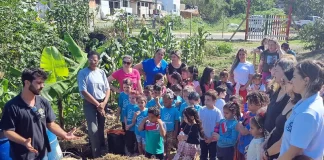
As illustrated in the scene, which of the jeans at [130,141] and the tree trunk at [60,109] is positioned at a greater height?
the tree trunk at [60,109]

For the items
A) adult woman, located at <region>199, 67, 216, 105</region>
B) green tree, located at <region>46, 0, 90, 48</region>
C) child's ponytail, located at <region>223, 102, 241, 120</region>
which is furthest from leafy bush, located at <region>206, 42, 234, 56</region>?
child's ponytail, located at <region>223, 102, 241, 120</region>

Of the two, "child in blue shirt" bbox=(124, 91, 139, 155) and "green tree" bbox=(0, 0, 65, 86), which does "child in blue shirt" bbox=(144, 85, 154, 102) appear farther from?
"green tree" bbox=(0, 0, 65, 86)

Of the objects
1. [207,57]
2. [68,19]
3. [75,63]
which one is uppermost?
[68,19]

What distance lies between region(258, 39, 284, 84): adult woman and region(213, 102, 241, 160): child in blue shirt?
271 centimetres

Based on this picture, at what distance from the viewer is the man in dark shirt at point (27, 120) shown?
3963mm

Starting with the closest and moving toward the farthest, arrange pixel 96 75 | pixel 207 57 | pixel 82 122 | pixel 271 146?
pixel 271 146, pixel 96 75, pixel 82 122, pixel 207 57

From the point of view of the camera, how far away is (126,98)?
6418 mm

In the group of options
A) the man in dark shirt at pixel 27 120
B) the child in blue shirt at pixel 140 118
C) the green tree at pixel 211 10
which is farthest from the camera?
the green tree at pixel 211 10

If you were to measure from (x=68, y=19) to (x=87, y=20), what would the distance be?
52.9 inches

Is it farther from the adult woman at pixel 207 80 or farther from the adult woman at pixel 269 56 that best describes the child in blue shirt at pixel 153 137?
the adult woman at pixel 269 56

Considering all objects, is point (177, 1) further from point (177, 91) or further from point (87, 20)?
point (177, 91)

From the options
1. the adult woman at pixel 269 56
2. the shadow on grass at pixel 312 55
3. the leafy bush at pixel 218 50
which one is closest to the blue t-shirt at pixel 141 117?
the adult woman at pixel 269 56

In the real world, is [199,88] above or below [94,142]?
above

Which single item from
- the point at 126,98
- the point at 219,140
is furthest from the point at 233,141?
the point at 126,98
